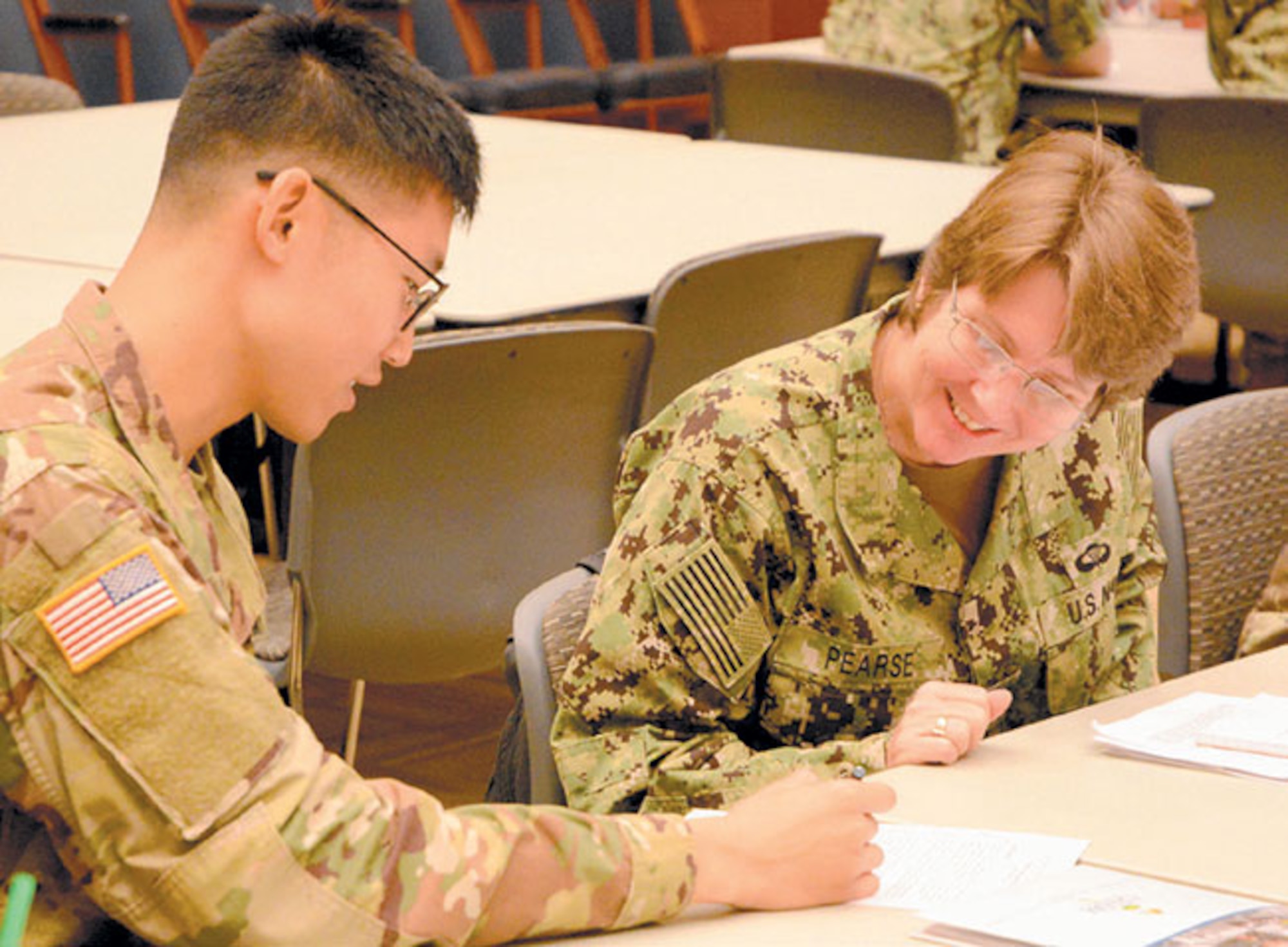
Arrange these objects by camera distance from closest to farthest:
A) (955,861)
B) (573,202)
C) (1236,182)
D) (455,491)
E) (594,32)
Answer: (955,861) → (455,491) → (573,202) → (1236,182) → (594,32)

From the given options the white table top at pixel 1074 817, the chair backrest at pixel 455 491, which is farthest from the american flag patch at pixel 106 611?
the chair backrest at pixel 455 491

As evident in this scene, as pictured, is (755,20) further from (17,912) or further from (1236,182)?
(17,912)

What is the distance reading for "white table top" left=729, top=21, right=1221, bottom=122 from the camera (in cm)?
499

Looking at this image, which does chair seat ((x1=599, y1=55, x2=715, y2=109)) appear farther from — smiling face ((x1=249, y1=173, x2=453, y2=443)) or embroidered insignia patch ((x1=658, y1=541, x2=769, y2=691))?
smiling face ((x1=249, y1=173, x2=453, y2=443))

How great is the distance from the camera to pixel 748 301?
306 cm

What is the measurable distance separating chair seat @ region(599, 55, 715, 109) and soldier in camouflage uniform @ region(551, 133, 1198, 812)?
579cm

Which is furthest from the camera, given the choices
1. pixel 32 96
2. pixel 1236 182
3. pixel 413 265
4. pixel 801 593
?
pixel 32 96

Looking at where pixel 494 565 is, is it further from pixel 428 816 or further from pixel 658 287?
pixel 428 816

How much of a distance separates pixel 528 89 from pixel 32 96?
267 cm

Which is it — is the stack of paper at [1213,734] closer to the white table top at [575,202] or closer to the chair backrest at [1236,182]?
the white table top at [575,202]

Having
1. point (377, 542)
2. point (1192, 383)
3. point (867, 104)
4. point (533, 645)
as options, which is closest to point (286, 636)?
point (377, 542)

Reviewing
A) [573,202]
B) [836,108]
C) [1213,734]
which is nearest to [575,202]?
[573,202]

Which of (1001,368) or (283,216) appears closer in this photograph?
(283,216)

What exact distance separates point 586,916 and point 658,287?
1695mm
